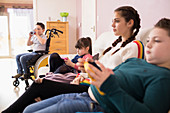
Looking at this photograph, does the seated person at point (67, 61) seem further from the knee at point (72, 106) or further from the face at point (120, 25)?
the knee at point (72, 106)

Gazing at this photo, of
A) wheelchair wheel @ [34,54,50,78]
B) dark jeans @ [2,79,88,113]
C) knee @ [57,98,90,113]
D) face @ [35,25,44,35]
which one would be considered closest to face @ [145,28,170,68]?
knee @ [57,98,90,113]

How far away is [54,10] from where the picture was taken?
19.7ft

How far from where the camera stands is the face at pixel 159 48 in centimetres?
71

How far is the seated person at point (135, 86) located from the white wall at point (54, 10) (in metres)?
5.42

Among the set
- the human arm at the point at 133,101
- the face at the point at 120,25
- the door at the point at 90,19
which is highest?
the door at the point at 90,19

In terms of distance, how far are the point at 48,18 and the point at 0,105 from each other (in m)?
4.45

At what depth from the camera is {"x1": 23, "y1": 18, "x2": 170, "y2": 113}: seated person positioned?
1.98ft

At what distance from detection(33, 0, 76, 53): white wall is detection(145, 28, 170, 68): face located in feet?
18.3

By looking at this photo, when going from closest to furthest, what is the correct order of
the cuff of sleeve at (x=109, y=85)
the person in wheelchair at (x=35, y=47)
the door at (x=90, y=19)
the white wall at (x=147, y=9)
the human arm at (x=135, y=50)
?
the cuff of sleeve at (x=109, y=85) → the human arm at (x=135, y=50) → the white wall at (x=147, y=9) → the person in wheelchair at (x=35, y=47) → the door at (x=90, y=19)

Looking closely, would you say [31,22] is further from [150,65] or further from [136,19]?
[150,65]

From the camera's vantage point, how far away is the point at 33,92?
109cm

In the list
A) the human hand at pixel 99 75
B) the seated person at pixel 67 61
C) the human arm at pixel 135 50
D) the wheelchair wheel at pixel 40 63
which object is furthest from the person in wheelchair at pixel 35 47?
the human hand at pixel 99 75

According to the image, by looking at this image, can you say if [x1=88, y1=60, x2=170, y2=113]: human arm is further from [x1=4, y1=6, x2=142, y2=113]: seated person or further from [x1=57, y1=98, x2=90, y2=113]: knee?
[x1=4, y1=6, x2=142, y2=113]: seated person

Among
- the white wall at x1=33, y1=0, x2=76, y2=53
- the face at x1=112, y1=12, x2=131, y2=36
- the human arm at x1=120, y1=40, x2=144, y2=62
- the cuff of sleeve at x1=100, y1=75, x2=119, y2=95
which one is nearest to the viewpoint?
the cuff of sleeve at x1=100, y1=75, x2=119, y2=95
